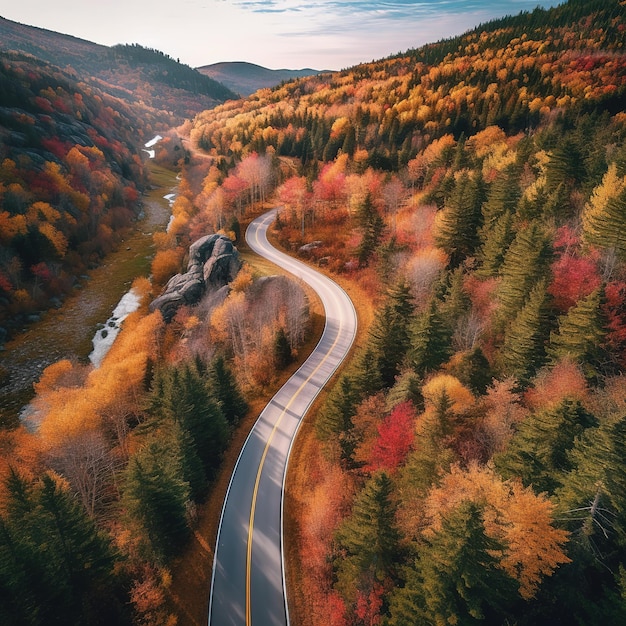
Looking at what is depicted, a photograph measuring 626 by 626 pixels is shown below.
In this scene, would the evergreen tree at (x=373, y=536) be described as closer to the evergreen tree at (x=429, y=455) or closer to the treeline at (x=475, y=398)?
the treeline at (x=475, y=398)

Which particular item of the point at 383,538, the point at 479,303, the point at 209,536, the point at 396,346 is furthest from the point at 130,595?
the point at 479,303

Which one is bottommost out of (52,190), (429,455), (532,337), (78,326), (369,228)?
(78,326)

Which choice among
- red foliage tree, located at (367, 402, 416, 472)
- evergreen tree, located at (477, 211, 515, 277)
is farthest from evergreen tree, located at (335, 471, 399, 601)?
evergreen tree, located at (477, 211, 515, 277)

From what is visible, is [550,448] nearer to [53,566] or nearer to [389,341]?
[389,341]

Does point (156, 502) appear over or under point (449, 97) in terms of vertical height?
under

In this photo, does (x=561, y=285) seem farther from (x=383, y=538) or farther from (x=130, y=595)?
(x=130, y=595)

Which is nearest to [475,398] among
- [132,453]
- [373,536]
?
[373,536]

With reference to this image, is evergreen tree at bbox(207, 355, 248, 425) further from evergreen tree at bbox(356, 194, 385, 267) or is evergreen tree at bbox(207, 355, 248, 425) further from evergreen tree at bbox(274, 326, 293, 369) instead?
evergreen tree at bbox(356, 194, 385, 267)
